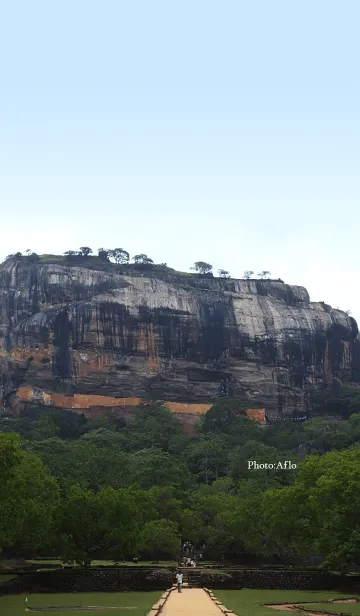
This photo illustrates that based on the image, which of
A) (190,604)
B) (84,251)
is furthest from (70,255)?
(190,604)

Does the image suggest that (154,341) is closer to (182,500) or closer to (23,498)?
(182,500)

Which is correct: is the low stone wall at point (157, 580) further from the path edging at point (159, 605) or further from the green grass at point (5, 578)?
the path edging at point (159, 605)

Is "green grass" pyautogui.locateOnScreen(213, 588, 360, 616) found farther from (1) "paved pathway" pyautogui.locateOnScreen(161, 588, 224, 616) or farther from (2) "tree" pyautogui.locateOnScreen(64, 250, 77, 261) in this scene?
(2) "tree" pyautogui.locateOnScreen(64, 250, 77, 261)

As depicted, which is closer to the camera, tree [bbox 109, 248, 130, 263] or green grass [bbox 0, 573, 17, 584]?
green grass [bbox 0, 573, 17, 584]

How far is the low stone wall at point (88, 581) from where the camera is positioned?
160 ft

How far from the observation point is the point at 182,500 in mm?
84125

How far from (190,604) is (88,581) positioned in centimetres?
1288

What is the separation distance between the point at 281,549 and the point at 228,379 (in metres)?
92.7

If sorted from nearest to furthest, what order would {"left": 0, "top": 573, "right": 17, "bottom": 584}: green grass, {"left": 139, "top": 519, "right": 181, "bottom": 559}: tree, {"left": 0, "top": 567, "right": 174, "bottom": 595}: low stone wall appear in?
{"left": 0, "top": 573, "right": 17, "bottom": 584}: green grass < {"left": 0, "top": 567, "right": 174, "bottom": 595}: low stone wall < {"left": 139, "top": 519, "right": 181, "bottom": 559}: tree

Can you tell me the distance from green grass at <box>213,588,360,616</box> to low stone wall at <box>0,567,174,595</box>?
4923 mm

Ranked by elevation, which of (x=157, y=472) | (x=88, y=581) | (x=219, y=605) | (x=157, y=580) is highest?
(x=157, y=472)

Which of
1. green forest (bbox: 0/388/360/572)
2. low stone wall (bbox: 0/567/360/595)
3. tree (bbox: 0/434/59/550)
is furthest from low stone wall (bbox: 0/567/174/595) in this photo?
green forest (bbox: 0/388/360/572)

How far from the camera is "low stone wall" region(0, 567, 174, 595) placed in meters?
48.8

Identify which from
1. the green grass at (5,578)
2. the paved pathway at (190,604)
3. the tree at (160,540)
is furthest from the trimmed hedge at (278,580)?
the tree at (160,540)
